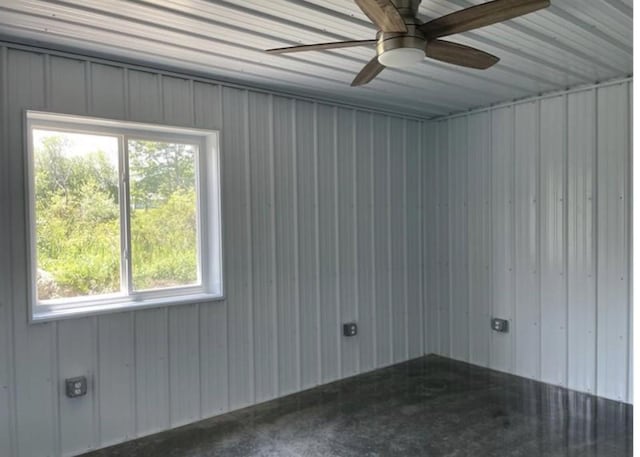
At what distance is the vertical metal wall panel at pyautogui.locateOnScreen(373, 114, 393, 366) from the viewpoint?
4.75 meters

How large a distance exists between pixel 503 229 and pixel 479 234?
272 mm

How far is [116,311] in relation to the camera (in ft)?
10.5

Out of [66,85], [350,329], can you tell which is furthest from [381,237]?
[66,85]

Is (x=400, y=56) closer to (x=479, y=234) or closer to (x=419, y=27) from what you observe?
(x=419, y=27)

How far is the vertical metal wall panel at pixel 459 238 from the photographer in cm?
489

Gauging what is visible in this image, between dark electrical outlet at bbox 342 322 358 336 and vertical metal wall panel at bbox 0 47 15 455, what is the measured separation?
103 inches

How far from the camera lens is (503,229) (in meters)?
4.55

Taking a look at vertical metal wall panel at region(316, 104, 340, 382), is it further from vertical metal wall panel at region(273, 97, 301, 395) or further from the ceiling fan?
the ceiling fan

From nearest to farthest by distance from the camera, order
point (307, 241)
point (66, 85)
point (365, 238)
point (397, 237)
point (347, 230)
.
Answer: point (66, 85)
point (307, 241)
point (347, 230)
point (365, 238)
point (397, 237)

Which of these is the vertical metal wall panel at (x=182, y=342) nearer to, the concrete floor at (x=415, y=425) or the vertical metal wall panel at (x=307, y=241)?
the concrete floor at (x=415, y=425)

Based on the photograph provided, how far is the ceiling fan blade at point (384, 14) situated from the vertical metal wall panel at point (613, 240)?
252cm

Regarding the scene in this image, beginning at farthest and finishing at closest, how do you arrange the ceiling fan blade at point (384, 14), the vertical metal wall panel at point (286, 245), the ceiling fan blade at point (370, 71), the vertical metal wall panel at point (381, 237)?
1. the vertical metal wall panel at point (381, 237)
2. the vertical metal wall panel at point (286, 245)
3. the ceiling fan blade at point (370, 71)
4. the ceiling fan blade at point (384, 14)

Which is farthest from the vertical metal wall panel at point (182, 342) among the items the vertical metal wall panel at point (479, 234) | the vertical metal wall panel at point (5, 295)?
the vertical metal wall panel at point (479, 234)

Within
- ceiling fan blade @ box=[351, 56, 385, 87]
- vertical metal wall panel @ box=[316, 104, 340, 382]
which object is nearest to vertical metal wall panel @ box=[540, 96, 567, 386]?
vertical metal wall panel @ box=[316, 104, 340, 382]
